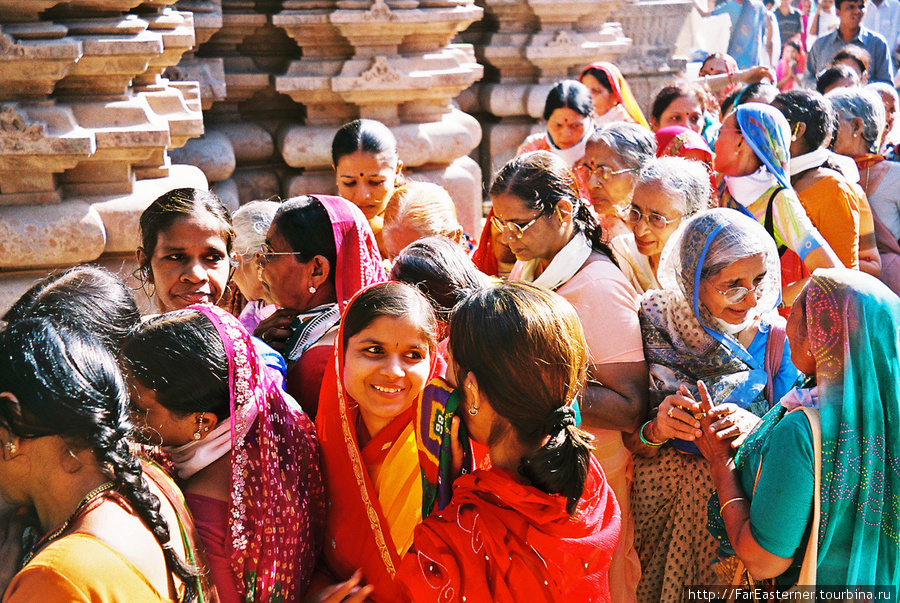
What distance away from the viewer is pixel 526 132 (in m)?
7.13

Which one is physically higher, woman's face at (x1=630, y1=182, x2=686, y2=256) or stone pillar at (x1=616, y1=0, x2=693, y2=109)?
woman's face at (x1=630, y1=182, x2=686, y2=256)

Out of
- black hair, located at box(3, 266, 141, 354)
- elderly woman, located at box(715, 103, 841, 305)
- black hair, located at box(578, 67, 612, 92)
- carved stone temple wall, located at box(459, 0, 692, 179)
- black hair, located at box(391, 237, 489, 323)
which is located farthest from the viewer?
carved stone temple wall, located at box(459, 0, 692, 179)

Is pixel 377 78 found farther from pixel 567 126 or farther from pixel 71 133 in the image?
pixel 71 133

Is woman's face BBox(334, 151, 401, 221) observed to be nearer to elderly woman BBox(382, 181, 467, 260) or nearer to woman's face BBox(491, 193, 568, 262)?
elderly woman BBox(382, 181, 467, 260)

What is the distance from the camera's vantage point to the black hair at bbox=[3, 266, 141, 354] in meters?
2.05

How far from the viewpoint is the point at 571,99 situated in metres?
4.91

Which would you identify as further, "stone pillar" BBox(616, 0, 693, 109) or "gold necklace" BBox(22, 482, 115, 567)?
"stone pillar" BBox(616, 0, 693, 109)

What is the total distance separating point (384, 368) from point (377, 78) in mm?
3549

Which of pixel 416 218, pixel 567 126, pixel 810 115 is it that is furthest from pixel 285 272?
pixel 567 126

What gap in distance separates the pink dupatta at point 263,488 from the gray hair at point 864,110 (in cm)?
405

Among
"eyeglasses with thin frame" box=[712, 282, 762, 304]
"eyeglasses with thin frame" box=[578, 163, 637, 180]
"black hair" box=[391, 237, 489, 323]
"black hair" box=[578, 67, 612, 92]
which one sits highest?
"black hair" box=[391, 237, 489, 323]

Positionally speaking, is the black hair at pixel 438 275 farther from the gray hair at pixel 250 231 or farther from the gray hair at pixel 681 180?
the gray hair at pixel 681 180

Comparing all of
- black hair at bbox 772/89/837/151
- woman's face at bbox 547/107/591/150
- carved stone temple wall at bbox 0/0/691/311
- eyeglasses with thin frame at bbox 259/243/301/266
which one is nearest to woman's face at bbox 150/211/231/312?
eyeglasses with thin frame at bbox 259/243/301/266

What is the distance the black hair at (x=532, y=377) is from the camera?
5.74 feet
